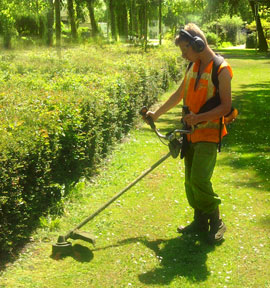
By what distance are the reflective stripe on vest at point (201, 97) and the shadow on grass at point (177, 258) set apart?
3.93ft

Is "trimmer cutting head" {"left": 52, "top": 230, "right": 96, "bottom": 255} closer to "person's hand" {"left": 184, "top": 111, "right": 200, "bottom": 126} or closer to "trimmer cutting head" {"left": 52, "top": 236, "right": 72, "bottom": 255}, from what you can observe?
"trimmer cutting head" {"left": 52, "top": 236, "right": 72, "bottom": 255}

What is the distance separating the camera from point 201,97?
519cm

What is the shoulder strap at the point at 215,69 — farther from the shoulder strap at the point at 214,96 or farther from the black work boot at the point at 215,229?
the black work boot at the point at 215,229

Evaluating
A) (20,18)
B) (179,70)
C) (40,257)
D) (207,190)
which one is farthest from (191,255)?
(20,18)

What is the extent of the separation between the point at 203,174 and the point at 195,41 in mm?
1386

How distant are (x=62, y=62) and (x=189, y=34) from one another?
10.7m

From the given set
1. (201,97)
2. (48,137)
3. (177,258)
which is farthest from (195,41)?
(177,258)

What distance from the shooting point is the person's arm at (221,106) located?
4.99 meters

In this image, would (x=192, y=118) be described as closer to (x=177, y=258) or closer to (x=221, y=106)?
(x=221, y=106)

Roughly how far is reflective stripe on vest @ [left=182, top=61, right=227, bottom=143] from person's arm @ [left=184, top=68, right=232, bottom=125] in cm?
14

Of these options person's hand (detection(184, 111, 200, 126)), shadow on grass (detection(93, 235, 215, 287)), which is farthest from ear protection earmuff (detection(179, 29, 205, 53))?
shadow on grass (detection(93, 235, 215, 287))

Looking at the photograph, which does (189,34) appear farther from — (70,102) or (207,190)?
(70,102)

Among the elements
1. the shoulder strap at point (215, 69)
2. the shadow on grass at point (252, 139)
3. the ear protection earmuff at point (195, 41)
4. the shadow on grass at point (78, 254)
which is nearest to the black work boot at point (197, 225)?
the shadow on grass at point (78, 254)

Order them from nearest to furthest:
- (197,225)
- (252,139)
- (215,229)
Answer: (215,229) < (197,225) < (252,139)
